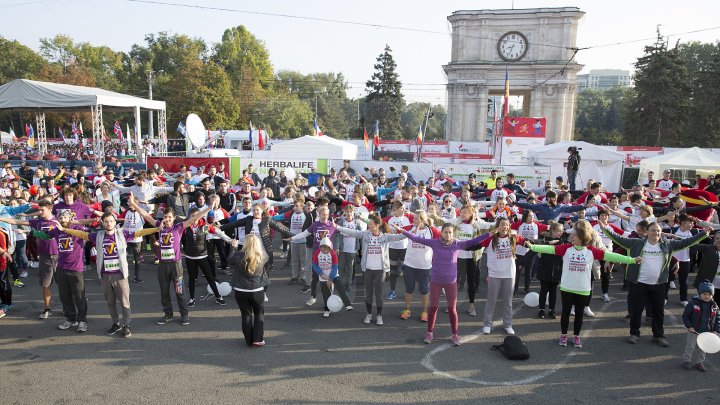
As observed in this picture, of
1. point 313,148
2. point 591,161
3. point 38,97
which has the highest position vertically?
point 38,97

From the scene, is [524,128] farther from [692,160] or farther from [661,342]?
[661,342]

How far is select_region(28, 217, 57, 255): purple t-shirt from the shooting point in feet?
24.5

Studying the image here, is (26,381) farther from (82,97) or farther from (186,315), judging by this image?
(82,97)

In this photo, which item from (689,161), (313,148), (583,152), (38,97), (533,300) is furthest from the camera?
(313,148)

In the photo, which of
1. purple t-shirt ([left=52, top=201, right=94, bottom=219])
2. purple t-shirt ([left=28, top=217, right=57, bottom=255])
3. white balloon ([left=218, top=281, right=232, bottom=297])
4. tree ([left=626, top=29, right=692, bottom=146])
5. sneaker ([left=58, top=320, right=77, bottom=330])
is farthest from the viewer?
tree ([left=626, top=29, right=692, bottom=146])

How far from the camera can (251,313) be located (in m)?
6.68

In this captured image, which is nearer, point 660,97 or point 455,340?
point 455,340

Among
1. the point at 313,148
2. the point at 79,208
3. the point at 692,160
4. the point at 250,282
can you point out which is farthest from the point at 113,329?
Answer: the point at 692,160

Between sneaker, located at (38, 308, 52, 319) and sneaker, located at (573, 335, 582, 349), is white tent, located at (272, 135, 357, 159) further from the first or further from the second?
sneaker, located at (573, 335, 582, 349)

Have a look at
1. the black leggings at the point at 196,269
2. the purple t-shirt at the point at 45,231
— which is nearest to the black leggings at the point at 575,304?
the black leggings at the point at 196,269

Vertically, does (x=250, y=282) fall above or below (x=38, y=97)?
below

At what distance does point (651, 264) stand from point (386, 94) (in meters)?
57.7

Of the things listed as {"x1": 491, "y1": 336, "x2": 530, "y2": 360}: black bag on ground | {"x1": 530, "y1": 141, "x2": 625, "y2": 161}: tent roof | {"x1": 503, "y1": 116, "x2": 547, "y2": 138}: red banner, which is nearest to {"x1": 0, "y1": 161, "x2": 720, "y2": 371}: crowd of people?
{"x1": 491, "y1": 336, "x2": 530, "y2": 360}: black bag on ground

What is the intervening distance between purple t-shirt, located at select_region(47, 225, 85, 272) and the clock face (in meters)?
45.6
